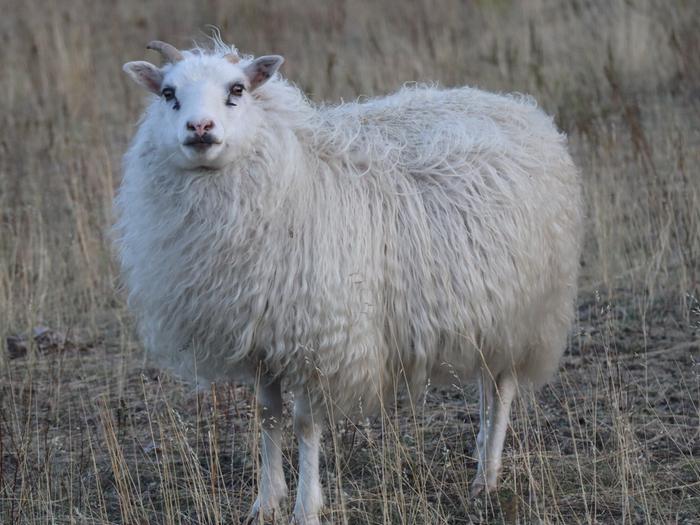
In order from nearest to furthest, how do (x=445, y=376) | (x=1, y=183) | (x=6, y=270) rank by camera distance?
(x=445, y=376) < (x=6, y=270) < (x=1, y=183)

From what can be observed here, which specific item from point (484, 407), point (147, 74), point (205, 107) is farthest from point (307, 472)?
point (147, 74)

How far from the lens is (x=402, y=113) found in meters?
4.70

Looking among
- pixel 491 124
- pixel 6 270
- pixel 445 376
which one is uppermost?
pixel 491 124

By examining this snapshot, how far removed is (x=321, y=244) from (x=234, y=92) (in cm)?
65

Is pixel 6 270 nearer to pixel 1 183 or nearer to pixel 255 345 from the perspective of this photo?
pixel 1 183

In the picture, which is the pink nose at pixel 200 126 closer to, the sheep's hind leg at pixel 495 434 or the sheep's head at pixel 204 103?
the sheep's head at pixel 204 103

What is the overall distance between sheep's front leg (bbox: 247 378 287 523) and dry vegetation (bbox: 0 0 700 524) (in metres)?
0.10

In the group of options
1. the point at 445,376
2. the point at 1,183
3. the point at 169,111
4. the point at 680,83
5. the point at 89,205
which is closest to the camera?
the point at 169,111

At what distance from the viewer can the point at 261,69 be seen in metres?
4.17

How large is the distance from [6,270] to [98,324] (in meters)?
0.66

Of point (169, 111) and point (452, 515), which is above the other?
point (169, 111)

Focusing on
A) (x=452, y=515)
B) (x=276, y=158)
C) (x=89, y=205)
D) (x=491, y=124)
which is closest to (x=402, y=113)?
(x=491, y=124)

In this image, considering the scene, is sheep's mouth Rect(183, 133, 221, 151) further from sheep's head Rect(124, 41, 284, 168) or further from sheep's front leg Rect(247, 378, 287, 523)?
sheep's front leg Rect(247, 378, 287, 523)

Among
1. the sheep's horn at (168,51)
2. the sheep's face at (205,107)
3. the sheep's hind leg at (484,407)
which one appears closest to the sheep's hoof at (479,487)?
the sheep's hind leg at (484,407)
